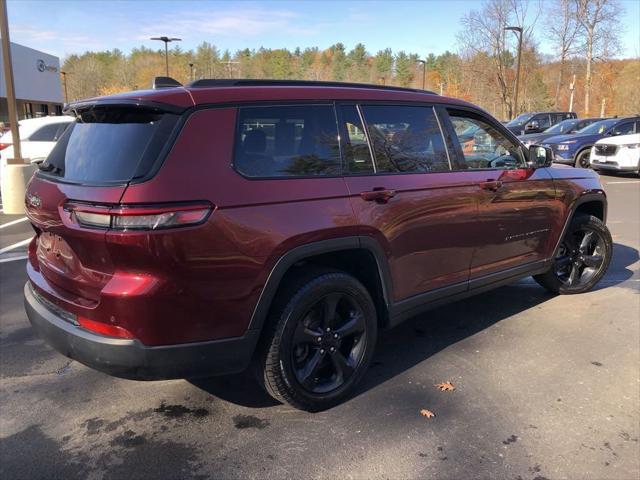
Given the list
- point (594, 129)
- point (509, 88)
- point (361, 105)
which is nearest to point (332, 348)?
point (361, 105)

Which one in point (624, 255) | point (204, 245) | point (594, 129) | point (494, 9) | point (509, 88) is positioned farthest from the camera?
point (509, 88)

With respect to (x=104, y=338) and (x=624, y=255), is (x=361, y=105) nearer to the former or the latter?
(x=104, y=338)

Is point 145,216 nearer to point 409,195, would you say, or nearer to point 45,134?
point 409,195

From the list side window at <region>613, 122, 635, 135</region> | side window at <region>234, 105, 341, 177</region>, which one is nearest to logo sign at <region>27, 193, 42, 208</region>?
side window at <region>234, 105, 341, 177</region>

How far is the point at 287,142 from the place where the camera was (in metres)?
2.99

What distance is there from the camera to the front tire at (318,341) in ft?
9.48

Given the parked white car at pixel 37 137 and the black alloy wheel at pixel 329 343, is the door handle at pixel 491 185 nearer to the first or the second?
the black alloy wheel at pixel 329 343

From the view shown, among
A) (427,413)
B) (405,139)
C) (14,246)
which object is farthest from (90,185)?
(14,246)

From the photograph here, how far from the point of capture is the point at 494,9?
3872cm

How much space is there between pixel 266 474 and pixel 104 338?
103 cm

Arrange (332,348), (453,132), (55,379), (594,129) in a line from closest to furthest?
1. (332,348)
2. (55,379)
3. (453,132)
4. (594,129)

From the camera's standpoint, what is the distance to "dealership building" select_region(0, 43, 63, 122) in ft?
139

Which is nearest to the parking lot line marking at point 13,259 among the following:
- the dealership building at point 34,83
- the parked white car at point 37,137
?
the parked white car at point 37,137

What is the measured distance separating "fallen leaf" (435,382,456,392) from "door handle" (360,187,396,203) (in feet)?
4.17
